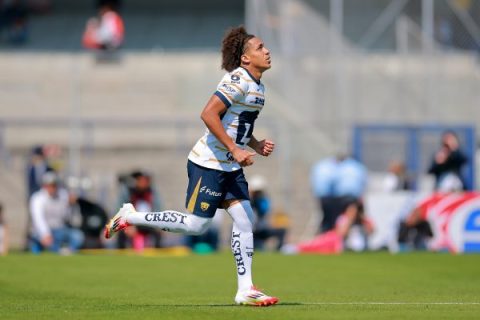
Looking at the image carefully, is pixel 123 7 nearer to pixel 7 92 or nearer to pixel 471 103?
pixel 7 92

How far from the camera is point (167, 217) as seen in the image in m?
11.1

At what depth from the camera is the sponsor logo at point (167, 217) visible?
36.3ft

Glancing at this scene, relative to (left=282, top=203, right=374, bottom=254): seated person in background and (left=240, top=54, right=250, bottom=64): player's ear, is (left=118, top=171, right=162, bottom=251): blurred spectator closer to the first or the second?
(left=282, top=203, right=374, bottom=254): seated person in background

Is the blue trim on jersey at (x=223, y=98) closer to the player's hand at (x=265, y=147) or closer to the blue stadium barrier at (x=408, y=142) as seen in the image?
the player's hand at (x=265, y=147)

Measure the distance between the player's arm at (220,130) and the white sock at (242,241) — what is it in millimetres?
525

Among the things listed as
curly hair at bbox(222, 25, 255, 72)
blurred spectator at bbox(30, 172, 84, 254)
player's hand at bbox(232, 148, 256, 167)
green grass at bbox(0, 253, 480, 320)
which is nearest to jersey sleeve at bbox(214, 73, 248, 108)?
curly hair at bbox(222, 25, 255, 72)

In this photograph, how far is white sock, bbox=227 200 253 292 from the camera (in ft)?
36.3

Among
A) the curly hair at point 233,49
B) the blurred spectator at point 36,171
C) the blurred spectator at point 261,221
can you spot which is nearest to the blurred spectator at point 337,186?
the blurred spectator at point 261,221

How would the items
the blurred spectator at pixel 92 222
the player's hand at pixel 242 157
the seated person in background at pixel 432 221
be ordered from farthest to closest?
the blurred spectator at pixel 92 222
the seated person in background at pixel 432 221
the player's hand at pixel 242 157

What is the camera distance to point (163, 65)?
30656 millimetres

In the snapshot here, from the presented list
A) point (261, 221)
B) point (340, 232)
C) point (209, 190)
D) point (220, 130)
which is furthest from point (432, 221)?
point (220, 130)

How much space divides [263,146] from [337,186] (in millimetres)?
13730

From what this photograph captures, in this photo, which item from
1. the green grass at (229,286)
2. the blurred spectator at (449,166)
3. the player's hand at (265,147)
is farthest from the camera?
the blurred spectator at (449,166)

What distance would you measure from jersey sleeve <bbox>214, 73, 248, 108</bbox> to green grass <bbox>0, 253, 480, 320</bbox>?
67.5 inches
